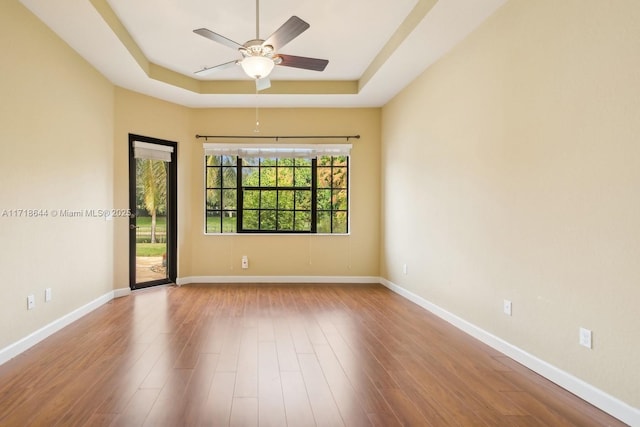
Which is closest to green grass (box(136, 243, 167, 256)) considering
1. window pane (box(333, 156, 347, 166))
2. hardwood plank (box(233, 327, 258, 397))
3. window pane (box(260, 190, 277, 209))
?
window pane (box(260, 190, 277, 209))

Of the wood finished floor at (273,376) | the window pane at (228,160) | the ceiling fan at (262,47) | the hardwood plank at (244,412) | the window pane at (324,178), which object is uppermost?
the ceiling fan at (262,47)

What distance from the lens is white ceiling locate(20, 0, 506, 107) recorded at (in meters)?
3.08

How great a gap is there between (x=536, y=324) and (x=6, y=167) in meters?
4.14

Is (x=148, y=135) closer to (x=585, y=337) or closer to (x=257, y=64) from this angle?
(x=257, y=64)

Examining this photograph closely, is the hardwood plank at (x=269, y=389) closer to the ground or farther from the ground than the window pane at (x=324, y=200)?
closer to the ground

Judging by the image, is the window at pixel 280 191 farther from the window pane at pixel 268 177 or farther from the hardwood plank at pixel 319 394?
the hardwood plank at pixel 319 394

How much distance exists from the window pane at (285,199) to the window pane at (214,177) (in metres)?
0.99

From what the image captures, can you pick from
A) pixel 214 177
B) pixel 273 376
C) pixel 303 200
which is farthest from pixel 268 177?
pixel 273 376

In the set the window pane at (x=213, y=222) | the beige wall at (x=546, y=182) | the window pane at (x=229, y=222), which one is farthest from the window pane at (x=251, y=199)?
the beige wall at (x=546, y=182)

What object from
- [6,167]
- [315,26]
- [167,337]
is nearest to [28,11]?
[6,167]

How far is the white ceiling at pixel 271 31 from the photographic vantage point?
3.08 m

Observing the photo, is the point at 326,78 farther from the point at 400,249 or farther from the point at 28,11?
the point at 28,11

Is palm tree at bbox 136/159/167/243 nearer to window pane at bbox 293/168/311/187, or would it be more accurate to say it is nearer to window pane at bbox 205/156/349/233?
window pane at bbox 205/156/349/233

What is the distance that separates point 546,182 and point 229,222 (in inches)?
176
